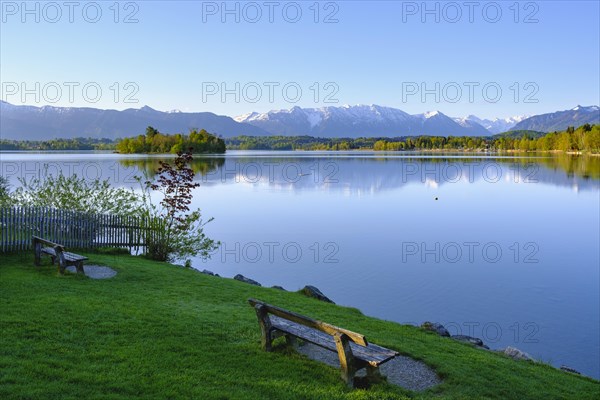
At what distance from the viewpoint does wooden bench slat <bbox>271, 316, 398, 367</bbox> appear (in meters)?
7.17

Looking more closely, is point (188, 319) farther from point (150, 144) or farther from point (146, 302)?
point (150, 144)

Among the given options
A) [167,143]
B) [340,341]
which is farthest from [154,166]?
[340,341]

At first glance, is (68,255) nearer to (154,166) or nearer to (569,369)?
(569,369)

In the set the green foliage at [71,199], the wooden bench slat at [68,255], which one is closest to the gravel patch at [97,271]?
the wooden bench slat at [68,255]

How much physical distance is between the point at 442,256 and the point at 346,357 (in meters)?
19.1

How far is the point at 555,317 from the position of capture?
635 inches

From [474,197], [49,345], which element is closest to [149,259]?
[49,345]

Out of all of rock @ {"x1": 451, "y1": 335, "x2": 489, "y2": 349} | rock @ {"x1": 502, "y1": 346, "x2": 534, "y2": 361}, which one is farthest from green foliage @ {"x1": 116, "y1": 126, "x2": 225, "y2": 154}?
rock @ {"x1": 502, "y1": 346, "x2": 534, "y2": 361}

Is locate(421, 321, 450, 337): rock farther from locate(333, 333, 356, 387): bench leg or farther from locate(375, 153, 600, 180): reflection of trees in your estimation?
locate(375, 153, 600, 180): reflection of trees

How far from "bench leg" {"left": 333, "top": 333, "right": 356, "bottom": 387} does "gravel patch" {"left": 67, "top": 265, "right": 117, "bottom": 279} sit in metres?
9.38

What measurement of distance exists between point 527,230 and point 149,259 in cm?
2509

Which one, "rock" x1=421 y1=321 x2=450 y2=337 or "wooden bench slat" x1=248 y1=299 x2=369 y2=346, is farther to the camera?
"rock" x1=421 y1=321 x2=450 y2=337

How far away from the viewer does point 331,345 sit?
24.8 feet

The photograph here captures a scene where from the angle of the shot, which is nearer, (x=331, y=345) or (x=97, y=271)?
(x=331, y=345)
